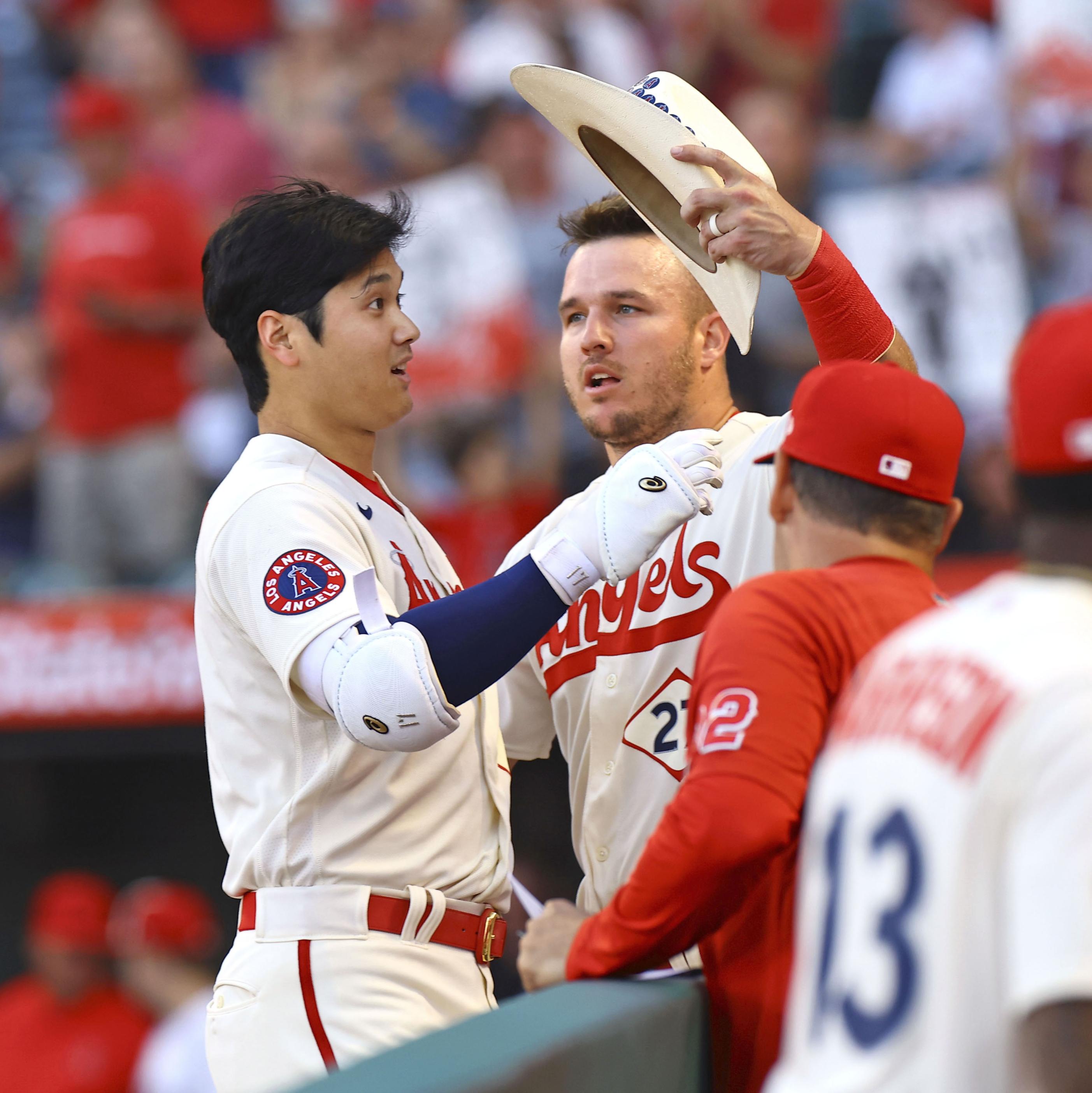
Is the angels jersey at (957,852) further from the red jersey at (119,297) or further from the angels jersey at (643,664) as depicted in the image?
the red jersey at (119,297)

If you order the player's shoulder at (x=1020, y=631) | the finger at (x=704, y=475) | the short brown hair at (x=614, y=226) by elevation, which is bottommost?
the player's shoulder at (x=1020, y=631)

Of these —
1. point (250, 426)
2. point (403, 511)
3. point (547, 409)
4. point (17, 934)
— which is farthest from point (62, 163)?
point (403, 511)

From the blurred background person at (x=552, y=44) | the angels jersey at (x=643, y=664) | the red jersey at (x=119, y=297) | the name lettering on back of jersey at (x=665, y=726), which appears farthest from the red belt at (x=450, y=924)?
the blurred background person at (x=552, y=44)

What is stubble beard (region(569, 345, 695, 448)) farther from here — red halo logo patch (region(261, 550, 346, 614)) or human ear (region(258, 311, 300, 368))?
red halo logo patch (region(261, 550, 346, 614))

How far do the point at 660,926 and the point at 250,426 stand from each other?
16.3ft

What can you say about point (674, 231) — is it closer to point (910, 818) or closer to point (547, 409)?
point (910, 818)

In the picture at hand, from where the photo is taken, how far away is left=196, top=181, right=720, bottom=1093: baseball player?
196 centimetres

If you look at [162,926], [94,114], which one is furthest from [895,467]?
[94,114]

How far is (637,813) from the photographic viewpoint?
2322 millimetres

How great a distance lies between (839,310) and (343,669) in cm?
95

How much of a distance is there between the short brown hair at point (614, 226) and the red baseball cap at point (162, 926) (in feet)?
11.6

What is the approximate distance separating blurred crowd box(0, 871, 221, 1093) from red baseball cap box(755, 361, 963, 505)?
4134 millimetres

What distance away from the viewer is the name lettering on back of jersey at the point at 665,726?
229 centimetres

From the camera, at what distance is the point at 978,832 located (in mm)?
1112
